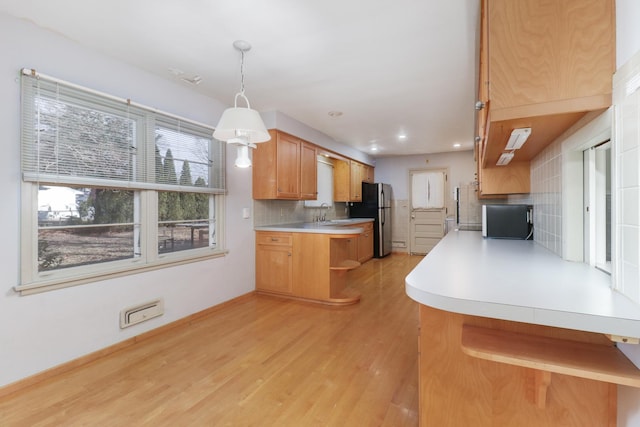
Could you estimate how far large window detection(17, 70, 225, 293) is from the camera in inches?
76.2

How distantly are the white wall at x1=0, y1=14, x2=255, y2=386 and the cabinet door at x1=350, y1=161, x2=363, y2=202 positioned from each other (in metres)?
3.49

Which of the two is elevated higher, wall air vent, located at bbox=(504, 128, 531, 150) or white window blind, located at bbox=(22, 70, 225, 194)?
white window blind, located at bbox=(22, 70, 225, 194)

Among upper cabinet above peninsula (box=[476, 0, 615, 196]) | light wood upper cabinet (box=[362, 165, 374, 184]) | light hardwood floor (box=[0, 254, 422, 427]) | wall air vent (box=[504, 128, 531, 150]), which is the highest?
light wood upper cabinet (box=[362, 165, 374, 184])

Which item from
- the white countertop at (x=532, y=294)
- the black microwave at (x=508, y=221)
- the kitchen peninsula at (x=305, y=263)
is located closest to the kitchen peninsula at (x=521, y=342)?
the white countertop at (x=532, y=294)

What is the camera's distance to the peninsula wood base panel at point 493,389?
100 cm

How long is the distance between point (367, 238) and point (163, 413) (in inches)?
187

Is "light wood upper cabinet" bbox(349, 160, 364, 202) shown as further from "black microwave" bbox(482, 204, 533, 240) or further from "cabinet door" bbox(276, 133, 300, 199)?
"black microwave" bbox(482, 204, 533, 240)

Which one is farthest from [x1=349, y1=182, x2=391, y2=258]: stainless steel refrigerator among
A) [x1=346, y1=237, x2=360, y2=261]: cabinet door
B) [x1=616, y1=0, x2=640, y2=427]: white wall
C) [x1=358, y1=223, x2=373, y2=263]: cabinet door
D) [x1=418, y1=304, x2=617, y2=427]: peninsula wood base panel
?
[x1=616, y1=0, x2=640, y2=427]: white wall

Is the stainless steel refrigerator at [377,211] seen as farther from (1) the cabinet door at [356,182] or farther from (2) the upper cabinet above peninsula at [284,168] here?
(2) the upper cabinet above peninsula at [284,168]

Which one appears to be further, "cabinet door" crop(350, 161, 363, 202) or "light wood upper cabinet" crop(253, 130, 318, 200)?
"cabinet door" crop(350, 161, 363, 202)

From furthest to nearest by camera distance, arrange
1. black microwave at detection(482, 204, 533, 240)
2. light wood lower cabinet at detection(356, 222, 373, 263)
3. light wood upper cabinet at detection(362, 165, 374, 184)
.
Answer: light wood upper cabinet at detection(362, 165, 374, 184) → light wood lower cabinet at detection(356, 222, 373, 263) → black microwave at detection(482, 204, 533, 240)

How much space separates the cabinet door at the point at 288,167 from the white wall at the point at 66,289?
3.52ft

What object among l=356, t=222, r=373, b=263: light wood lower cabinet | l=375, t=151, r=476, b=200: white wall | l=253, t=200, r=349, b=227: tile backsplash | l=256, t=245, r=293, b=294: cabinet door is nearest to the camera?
l=256, t=245, r=293, b=294: cabinet door

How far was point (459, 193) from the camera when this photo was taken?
437cm
